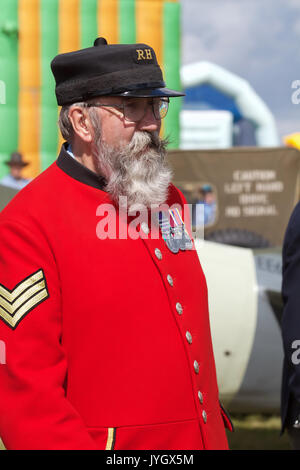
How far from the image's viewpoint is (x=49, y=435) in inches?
71.0

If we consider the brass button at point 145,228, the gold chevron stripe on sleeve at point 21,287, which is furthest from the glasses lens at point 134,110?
the gold chevron stripe on sleeve at point 21,287

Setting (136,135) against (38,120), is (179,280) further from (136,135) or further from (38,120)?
(38,120)

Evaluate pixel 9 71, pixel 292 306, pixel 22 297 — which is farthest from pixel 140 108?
pixel 9 71

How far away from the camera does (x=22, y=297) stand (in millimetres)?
1881

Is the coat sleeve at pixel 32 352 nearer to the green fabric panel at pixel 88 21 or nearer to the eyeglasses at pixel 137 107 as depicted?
the eyeglasses at pixel 137 107

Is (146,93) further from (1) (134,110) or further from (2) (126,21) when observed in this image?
(2) (126,21)

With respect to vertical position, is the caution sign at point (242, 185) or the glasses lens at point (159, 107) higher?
the glasses lens at point (159, 107)

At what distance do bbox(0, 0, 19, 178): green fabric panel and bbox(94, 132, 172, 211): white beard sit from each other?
337 inches

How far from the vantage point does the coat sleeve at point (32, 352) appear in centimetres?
182

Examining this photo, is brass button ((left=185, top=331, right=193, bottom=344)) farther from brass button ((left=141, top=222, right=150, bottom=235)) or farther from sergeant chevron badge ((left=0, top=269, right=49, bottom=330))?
sergeant chevron badge ((left=0, top=269, right=49, bottom=330))

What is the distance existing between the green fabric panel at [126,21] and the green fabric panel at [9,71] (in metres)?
1.74

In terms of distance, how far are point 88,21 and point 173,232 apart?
32.2ft

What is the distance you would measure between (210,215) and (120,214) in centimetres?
826
